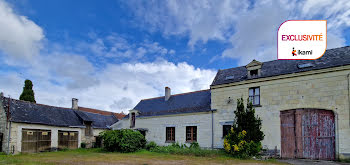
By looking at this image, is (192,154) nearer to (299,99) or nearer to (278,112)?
(278,112)

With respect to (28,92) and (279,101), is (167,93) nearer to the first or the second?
(279,101)

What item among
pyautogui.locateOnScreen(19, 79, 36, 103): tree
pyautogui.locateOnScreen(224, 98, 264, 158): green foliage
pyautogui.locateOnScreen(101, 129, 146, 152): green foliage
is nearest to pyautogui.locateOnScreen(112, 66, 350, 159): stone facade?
pyautogui.locateOnScreen(224, 98, 264, 158): green foliage

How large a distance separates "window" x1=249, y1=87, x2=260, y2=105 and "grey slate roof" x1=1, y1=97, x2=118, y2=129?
17448mm

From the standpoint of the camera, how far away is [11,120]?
17.8 m

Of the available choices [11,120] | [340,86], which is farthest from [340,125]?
[11,120]

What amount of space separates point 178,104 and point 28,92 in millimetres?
19741

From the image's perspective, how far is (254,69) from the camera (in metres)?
17.4

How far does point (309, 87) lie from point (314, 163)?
4605 mm

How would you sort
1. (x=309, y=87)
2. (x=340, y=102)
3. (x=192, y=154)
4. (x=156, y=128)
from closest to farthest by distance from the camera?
(x=340, y=102) < (x=309, y=87) < (x=192, y=154) < (x=156, y=128)

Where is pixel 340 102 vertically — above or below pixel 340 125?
above

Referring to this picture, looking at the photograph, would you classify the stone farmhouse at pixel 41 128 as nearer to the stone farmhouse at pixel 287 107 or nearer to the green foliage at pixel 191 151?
the green foliage at pixel 191 151

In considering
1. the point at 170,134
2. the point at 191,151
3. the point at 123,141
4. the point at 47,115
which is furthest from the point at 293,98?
the point at 47,115

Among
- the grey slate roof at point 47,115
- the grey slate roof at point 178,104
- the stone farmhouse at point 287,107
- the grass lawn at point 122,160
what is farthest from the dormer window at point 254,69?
the grey slate roof at point 47,115

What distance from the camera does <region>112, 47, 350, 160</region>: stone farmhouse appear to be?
44.3 ft
